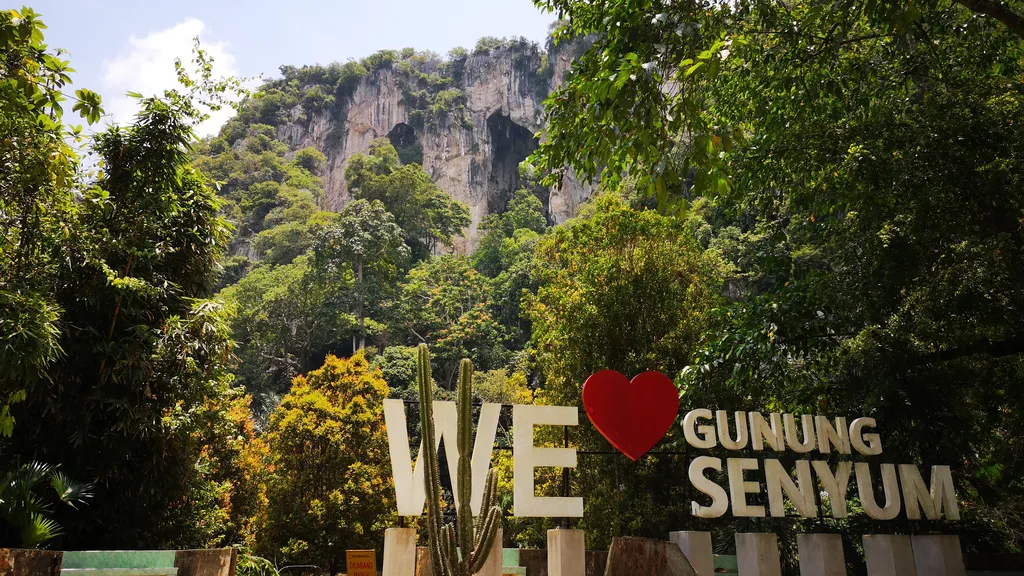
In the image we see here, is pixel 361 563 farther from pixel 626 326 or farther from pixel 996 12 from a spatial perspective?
pixel 996 12

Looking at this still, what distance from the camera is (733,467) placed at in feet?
17.3

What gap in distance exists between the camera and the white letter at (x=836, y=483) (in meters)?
5.36

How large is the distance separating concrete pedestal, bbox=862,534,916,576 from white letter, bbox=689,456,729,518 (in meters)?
1.14

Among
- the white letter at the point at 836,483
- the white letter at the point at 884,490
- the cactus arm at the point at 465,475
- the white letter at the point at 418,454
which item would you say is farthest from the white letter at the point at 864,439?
the cactus arm at the point at 465,475

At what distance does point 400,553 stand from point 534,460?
1.21m

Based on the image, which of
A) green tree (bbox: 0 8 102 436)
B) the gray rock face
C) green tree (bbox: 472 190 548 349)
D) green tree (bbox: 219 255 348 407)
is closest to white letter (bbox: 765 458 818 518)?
green tree (bbox: 0 8 102 436)

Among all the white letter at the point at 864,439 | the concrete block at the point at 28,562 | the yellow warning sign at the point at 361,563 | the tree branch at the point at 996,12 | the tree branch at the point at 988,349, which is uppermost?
the tree branch at the point at 996,12

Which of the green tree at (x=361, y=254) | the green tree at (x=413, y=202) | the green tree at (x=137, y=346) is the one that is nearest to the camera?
the green tree at (x=137, y=346)

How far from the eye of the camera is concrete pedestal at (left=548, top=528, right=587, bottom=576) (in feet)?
15.3

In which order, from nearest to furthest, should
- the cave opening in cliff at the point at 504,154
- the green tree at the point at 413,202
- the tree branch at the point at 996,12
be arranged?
the tree branch at the point at 996,12 → the green tree at the point at 413,202 → the cave opening in cliff at the point at 504,154

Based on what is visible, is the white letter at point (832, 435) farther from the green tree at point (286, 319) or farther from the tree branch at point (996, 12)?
the green tree at point (286, 319)

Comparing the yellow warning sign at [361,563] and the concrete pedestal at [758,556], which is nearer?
the concrete pedestal at [758,556]

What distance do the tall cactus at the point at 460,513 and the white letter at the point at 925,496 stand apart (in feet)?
12.5

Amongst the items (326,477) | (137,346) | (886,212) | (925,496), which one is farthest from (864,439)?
(326,477)
